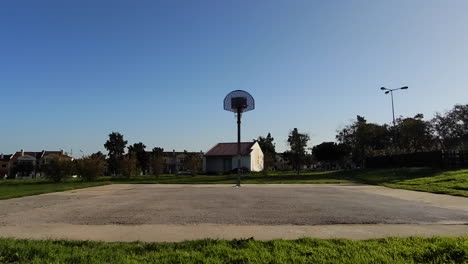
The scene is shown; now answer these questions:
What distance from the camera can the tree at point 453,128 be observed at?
60906mm

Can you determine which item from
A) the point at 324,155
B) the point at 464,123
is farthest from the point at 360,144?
the point at 324,155

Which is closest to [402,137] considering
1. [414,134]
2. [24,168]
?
[414,134]

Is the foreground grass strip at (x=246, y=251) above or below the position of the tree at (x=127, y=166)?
below

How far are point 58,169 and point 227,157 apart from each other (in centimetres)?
3809

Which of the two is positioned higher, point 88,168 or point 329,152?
point 329,152

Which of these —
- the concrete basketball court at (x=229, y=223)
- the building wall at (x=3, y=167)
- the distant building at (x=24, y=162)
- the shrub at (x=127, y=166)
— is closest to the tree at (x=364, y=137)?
the shrub at (x=127, y=166)

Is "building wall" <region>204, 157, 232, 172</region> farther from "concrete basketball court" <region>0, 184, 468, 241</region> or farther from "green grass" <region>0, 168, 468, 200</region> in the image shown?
"concrete basketball court" <region>0, 184, 468, 241</region>

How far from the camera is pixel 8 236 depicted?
29.0 feet

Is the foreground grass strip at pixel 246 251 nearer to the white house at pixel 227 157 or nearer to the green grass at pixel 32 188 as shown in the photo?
the green grass at pixel 32 188

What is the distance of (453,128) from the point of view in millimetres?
62562

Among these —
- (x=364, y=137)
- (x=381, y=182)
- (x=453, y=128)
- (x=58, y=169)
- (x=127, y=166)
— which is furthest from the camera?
(x=364, y=137)

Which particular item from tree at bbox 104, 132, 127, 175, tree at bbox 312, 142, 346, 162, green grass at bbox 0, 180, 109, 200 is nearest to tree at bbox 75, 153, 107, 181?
green grass at bbox 0, 180, 109, 200

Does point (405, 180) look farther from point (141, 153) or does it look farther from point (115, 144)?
point (115, 144)

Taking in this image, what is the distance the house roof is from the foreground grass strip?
69915 millimetres
